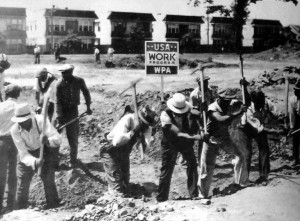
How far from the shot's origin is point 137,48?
920 centimetres

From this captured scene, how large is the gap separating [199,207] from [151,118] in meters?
1.13

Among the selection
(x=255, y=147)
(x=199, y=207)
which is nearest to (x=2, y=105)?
(x=199, y=207)

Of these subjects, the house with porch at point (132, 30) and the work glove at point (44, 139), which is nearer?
the work glove at point (44, 139)

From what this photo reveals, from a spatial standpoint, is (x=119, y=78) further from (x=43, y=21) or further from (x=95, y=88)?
(x=43, y=21)

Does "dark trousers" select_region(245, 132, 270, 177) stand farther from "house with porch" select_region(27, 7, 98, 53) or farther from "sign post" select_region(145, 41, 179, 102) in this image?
"house with porch" select_region(27, 7, 98, 53)

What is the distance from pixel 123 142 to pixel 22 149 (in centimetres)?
115

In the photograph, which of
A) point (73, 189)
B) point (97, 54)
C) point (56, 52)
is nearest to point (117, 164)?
point (73, 189)

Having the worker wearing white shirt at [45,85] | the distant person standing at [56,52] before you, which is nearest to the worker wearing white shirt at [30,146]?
the worker wearing white shirt at [45,85]

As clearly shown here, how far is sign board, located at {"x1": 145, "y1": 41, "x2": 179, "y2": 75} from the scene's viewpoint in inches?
212

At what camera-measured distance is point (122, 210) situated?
12.9ft

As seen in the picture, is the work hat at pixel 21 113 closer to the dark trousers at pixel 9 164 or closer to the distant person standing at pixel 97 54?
the dark trousers at pixel 9 164

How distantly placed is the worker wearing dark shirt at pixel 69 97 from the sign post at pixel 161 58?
1071 mm

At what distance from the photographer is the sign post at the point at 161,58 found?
5.39 metres

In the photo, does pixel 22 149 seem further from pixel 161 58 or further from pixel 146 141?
pixel 161 58
